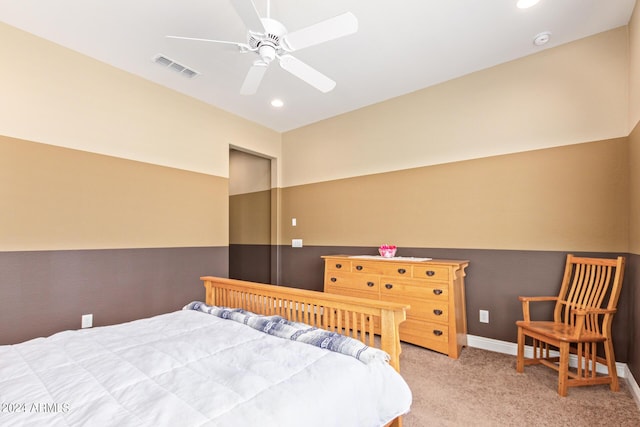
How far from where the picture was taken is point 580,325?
2242 millimetres

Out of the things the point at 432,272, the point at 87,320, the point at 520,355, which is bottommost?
the point at 520,355

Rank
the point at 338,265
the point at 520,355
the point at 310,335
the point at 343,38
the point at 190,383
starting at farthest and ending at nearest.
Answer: the point at 338,265 < the point at 343,38 < the point at 520,355 < the point at 310,335 < the point at 190,383

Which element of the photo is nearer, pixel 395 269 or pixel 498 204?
pixel 498 204

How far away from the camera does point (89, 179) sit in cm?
305

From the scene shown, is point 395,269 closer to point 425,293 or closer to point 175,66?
point 425,293

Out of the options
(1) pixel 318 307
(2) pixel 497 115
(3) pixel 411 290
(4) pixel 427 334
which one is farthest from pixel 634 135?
(1) pixel 318 307

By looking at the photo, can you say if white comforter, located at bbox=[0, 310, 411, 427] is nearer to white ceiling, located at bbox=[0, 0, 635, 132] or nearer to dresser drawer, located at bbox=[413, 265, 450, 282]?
dresser drawer, located at bbox=[413, 265, 450, 282]

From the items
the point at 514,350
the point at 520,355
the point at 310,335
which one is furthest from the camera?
the point at 514,350

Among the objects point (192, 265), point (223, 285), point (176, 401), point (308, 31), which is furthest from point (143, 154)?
point (176, 401)

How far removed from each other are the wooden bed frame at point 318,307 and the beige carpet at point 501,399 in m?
0.55

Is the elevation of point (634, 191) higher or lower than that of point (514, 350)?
higher

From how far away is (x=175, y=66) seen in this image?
3.20 m

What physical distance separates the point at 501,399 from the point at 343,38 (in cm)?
310

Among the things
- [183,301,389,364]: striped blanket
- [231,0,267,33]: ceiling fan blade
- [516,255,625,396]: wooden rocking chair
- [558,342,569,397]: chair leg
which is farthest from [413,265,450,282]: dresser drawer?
[231,0,267,33]: ceiling fan blade
